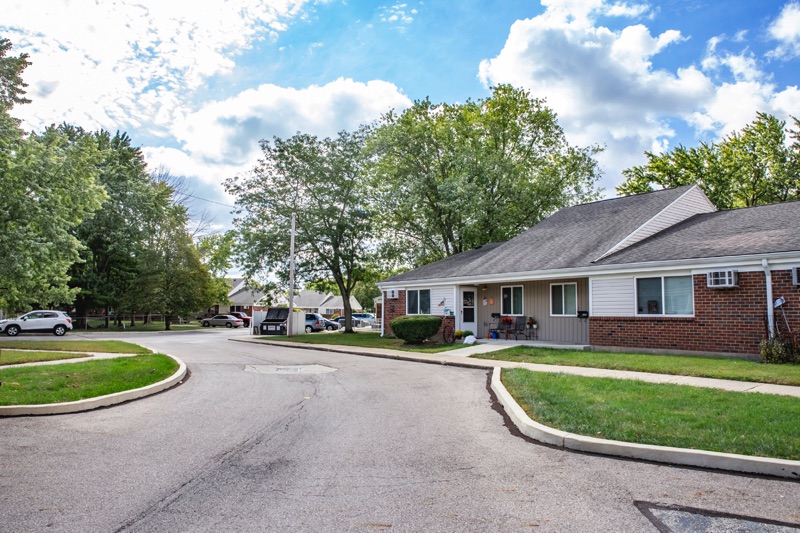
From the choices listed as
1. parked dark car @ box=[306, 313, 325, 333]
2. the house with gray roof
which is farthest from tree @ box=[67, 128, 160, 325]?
the house with gray roof

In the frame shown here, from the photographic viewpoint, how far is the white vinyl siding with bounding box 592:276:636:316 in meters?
16.7

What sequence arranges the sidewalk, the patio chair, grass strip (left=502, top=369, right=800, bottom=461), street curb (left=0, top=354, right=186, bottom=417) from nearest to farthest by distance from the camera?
grass strip (left=502, top=369, right=800, bottom=461)
street curb (left=0, top=354, right=186, bottom=417)
the sidewalk
the patio chair

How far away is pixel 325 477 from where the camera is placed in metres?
4.95

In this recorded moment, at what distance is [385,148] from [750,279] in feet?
77.4

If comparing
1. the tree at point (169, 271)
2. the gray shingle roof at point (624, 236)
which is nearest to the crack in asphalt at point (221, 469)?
the gray shingle roof at point (624, 236)

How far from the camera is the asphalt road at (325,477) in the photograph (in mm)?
3967

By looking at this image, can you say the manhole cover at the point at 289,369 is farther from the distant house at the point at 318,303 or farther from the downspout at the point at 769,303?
the distant house at the point at 318,303

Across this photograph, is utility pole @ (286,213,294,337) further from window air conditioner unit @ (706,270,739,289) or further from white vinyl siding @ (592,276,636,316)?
window air conditioner unit @ (706,270,739,289)

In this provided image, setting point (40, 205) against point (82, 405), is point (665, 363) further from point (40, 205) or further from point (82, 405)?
point (40, 205)

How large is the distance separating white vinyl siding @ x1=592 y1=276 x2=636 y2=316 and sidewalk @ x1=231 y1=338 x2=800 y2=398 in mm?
3550

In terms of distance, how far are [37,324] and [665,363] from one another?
33.3 metres

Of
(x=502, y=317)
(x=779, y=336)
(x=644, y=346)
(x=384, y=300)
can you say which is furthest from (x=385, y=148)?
(x=779, y=336)

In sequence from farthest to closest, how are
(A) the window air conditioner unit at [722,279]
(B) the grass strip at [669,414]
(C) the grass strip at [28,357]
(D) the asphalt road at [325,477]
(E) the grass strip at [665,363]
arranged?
(A) the window air conditioner unit at [722,279] → (C) the grass strip at [28,357] → (E) the grass strip at [665,363] → (B) the grass strip at [669,414] → (D) the asphalt road at [325,477]

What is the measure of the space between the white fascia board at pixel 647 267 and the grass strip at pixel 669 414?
6.53m
